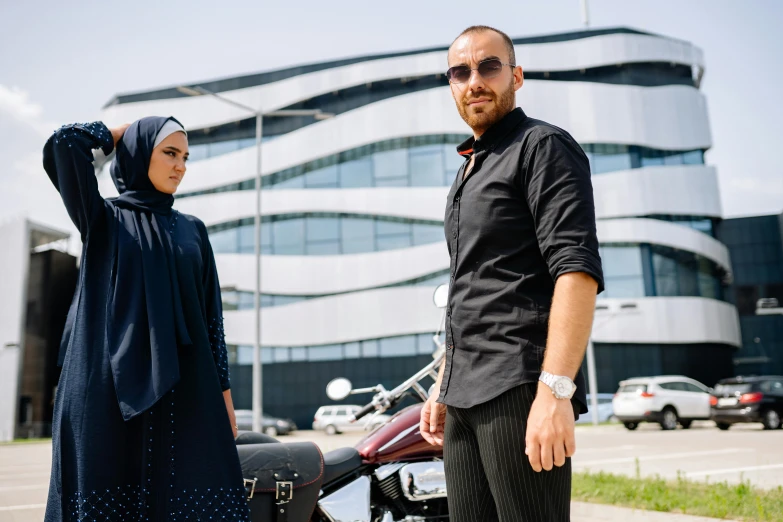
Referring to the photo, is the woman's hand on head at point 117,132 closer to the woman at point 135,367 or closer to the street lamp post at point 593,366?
the woman at point 135,367

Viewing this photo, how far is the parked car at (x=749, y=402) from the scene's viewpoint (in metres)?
17.6

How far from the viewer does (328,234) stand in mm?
35375

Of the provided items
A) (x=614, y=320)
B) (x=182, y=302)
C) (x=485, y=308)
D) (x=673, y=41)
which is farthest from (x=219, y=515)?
(x=673, y=41)

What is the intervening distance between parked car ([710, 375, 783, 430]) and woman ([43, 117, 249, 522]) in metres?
18.6

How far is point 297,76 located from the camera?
37094 mm

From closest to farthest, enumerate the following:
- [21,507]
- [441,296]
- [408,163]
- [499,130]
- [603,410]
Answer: [499,130]
[441,296]
[21,507]
[603,410]
[408,163]

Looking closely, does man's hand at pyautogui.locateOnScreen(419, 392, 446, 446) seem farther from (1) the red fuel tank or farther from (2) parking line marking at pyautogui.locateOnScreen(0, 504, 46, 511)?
(2) parking line marking at pyautogui.locateOnScreen(0, 504, 46, 511)

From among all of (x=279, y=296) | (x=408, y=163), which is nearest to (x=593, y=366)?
(x=408, y=163)

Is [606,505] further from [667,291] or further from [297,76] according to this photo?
[297,76]

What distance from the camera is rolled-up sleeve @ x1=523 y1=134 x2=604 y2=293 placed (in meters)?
1.72

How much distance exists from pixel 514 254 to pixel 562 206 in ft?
0.62

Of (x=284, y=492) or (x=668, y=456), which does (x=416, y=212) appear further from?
(x=284, y=492)

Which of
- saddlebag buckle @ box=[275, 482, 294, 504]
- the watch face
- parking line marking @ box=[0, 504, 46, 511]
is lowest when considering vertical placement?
parking line marking @ box=[0, 504, 46, 511]

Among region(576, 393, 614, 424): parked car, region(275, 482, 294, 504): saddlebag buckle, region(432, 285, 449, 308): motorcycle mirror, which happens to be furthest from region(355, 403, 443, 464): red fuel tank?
region(576, 393, 614, 424): parked car
